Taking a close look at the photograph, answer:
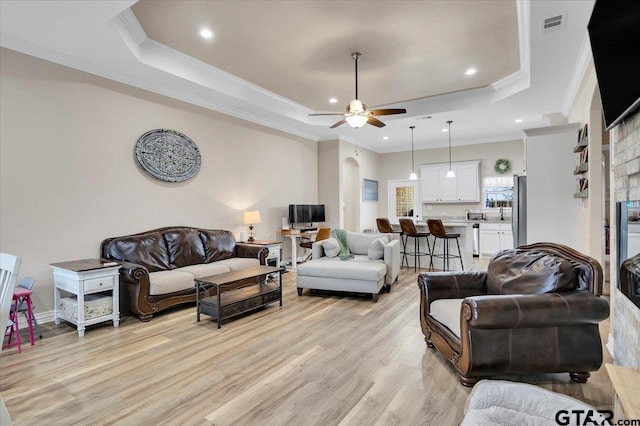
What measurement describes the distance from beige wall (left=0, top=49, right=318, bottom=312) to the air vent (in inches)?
178

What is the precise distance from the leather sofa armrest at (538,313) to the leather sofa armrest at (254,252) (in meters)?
3.54

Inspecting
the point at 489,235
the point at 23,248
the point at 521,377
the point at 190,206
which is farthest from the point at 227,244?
the point at 489,235

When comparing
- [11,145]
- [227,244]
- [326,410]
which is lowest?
[326,410]

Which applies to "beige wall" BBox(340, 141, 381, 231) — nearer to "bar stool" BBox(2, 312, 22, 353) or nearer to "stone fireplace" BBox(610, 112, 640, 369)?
"stone fireplace" BBox(610, 112, 640, 369)

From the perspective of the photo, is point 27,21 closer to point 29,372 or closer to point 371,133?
point 29,372

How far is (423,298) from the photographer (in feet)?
9.75

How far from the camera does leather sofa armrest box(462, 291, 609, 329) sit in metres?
2.14

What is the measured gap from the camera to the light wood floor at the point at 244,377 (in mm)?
2055

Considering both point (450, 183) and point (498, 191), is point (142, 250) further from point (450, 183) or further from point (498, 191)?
point (498, 191)

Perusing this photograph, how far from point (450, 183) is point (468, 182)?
444 mm

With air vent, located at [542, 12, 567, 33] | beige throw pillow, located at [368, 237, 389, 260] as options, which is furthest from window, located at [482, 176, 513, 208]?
air vent, located at [542, 12, 567, 33]

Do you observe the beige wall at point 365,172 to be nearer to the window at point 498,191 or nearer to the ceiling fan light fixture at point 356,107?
the window at point 498,191

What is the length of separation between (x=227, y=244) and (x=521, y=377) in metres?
4.19

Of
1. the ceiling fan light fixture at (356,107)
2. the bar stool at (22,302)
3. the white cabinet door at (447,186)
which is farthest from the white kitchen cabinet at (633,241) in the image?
the white cabinet door at (447,186)
